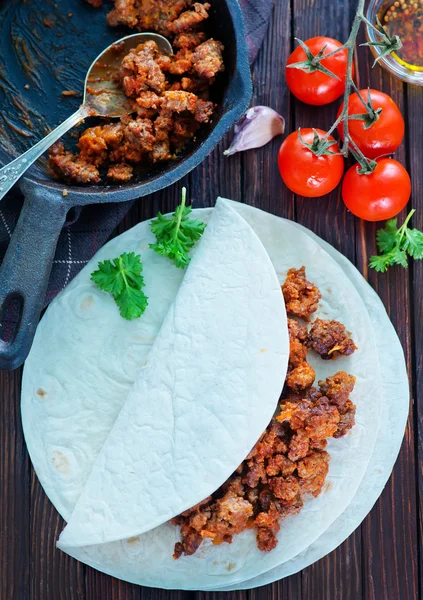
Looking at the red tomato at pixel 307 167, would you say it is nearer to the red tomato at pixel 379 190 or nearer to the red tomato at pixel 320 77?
the red tomato at pixel 379 190

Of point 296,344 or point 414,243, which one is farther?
point 414,243

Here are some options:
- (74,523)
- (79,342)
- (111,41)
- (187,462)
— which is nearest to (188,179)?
(111,41)

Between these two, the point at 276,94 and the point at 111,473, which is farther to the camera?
the point at 276,94

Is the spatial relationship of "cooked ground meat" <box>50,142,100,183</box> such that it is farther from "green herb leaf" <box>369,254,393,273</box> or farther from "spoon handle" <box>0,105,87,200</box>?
"green herb leaf" <box>369,254,393,273</box>

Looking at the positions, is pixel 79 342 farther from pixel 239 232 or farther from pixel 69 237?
pixel 239 232

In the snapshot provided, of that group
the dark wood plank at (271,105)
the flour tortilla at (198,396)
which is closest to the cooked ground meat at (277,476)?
the flour tortilla at (198,396)

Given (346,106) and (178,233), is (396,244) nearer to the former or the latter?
(346,106)

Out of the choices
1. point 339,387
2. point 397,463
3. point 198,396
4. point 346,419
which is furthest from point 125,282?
point 397,463
